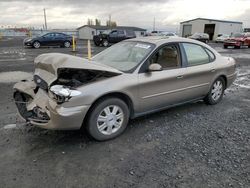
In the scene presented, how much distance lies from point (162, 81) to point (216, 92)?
75.0 inches

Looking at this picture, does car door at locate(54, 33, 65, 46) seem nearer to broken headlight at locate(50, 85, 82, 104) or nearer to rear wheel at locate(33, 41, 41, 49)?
rear wheel at locate(33, 41, 41, 49)

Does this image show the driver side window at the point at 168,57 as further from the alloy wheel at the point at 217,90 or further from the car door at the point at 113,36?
the car door at the point at 113,36

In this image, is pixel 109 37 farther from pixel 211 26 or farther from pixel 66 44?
pixel 211 26

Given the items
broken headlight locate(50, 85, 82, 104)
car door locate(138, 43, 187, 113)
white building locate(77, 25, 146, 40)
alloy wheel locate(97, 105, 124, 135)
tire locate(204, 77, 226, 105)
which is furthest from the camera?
white building locate(77, 25, 146, 40)

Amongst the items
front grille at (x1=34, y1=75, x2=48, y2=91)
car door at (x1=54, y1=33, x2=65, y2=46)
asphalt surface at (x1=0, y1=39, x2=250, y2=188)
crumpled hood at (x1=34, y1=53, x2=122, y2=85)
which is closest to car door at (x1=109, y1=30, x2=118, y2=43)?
car door at (x1=54, y1=33, x2=65, y2=46)

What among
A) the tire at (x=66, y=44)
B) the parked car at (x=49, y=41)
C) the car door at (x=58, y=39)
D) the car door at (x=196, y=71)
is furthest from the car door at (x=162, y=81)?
the tire at (x=66, y=44)


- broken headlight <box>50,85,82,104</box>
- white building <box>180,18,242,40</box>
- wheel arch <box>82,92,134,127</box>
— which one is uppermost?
white building <box>180,18,242,40</box>

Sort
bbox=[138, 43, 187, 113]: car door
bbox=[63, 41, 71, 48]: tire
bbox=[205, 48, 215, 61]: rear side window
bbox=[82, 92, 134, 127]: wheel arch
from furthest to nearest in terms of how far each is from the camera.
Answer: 1. bbox=[63, 41, 71, 48]: tire
2. bbox=[205, 48, 215, 61]: rear side window
3. bbox=[138, 43, 187, 113]: car door
4. bbox=[82, 92, 134, 127]: wheel arch

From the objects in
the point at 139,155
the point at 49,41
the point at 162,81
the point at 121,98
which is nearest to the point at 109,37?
the point at 49,41

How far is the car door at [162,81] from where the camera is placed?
3.74 m

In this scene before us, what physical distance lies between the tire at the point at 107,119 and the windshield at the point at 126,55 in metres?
0.61

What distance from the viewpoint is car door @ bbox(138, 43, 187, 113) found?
3744 millimetres

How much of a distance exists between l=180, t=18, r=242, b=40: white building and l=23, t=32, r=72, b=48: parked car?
31.2 meters

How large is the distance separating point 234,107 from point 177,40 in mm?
2135
